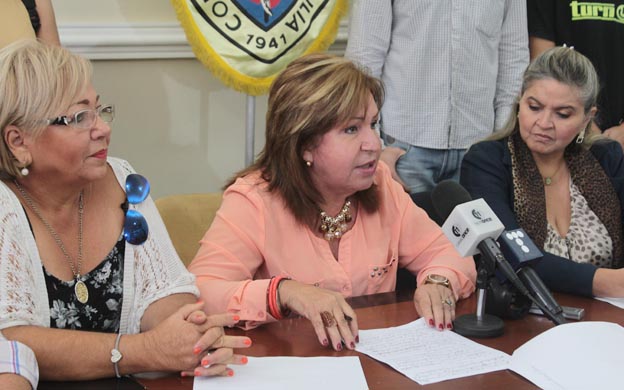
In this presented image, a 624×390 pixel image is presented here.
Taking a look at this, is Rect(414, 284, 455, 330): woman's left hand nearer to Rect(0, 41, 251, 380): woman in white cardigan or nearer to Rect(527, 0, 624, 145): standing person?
Rect(0, 41, 251, 380): woman in white cardigan

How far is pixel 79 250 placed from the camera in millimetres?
1832

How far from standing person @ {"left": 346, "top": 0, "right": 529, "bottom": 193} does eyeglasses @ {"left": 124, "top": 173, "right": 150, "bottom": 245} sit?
1.28m

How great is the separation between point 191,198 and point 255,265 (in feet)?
1.48

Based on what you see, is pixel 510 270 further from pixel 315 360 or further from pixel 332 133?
pixel 332 133

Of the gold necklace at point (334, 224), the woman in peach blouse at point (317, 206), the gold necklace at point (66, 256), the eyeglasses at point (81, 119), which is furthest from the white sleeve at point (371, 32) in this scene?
the gold necklace at point (66, 256)

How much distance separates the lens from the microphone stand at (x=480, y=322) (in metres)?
1.78

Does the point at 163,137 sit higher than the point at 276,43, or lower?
lower

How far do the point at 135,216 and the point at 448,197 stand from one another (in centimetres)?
70

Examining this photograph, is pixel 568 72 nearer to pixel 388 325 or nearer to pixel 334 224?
pixel 334 224

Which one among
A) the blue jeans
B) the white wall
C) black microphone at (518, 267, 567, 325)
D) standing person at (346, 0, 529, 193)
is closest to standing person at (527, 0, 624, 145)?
standing person at (346, 0, 529, 193)

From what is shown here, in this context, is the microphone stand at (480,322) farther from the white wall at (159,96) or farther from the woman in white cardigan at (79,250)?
the white wall at (159,96)

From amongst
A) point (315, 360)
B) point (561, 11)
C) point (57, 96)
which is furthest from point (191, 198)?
point (561, 11)

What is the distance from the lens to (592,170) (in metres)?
2.64

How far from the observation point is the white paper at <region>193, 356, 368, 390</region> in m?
1.53
